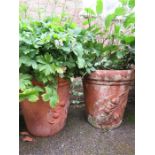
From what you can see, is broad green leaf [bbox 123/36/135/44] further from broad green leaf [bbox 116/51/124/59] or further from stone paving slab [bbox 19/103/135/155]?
stone paving slab [bbox 19/103/135/155]

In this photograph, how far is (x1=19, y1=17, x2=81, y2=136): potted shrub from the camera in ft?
3.91

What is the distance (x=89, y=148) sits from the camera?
1361mm

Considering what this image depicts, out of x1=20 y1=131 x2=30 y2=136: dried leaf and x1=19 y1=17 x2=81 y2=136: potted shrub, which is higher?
x1=19 y1=17 x2=81 y2=136: potted shrub

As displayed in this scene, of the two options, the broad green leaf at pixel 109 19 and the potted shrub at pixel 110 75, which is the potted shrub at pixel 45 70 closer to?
the potted shrub at pixel 110 75

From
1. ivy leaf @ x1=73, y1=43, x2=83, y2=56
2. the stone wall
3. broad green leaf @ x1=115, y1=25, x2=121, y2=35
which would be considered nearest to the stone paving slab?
ivy leaf @ x1=73, y1=43, x2=83, y2=56

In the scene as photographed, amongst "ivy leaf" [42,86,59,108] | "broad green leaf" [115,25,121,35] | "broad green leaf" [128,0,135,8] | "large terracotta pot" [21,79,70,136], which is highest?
"broad green leaf" [128,0,135,8]

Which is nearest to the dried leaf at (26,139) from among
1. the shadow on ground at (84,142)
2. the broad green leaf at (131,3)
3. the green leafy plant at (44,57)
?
the shadow on ground at (84,142)

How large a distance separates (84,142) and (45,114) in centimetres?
33

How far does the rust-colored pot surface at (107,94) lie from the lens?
1.51 metres

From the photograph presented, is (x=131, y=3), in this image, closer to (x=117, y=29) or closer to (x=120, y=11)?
(x=120, y=11)

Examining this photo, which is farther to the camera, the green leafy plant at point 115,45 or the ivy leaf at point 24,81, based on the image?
the green leafy plant at point 115,45

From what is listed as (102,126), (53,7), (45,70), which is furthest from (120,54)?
(53,7)

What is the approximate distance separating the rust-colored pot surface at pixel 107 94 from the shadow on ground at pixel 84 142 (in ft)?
0.28
